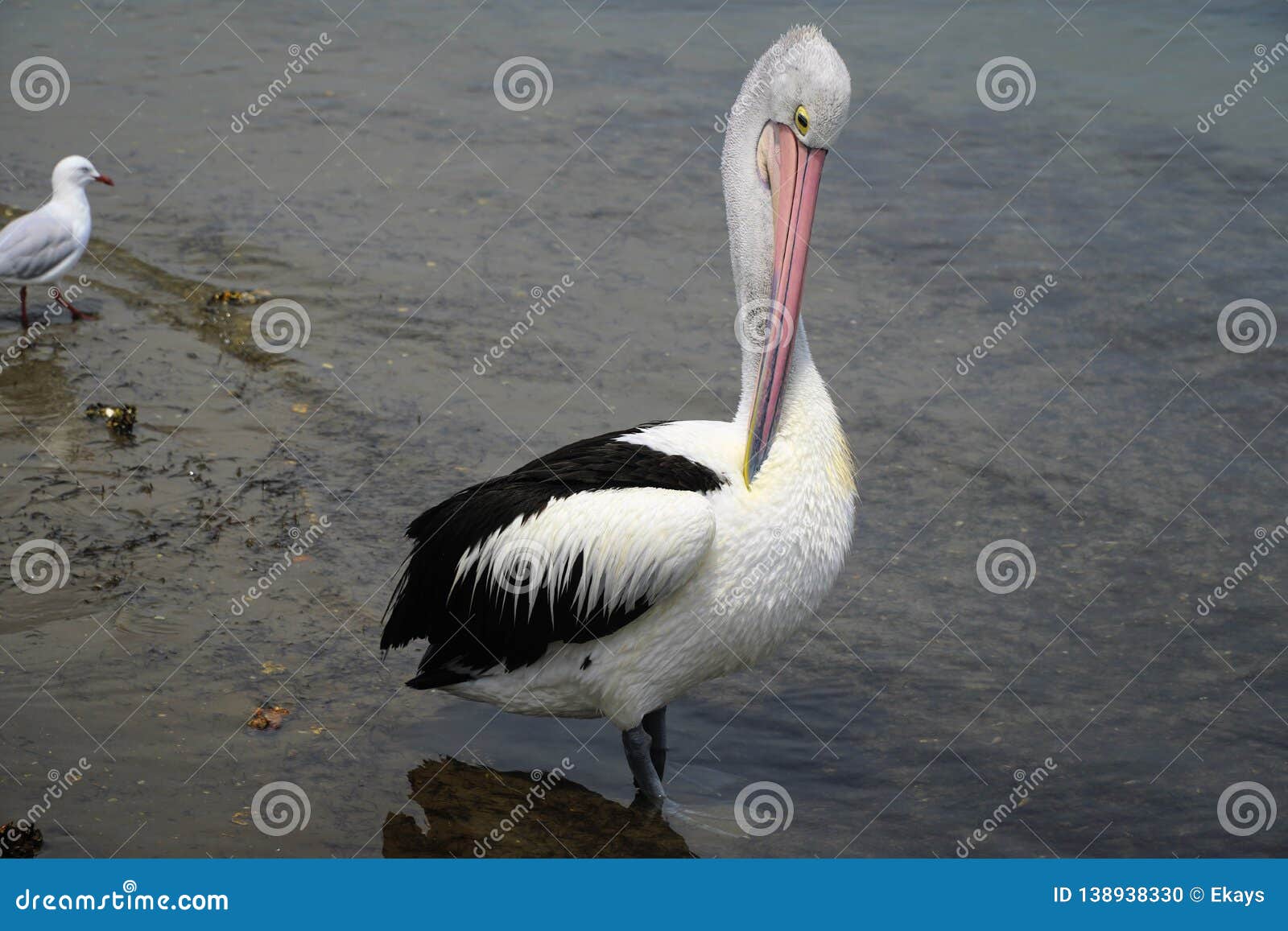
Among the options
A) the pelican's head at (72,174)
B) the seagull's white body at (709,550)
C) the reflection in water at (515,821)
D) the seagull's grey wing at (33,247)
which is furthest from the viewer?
the pelican's head at (72,174)

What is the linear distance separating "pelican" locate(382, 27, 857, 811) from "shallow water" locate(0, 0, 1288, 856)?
1.93 ft

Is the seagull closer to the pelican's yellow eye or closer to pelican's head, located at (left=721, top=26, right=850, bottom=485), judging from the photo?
pelican's head, located at (left=721, top=26, right=850, bottom=485)

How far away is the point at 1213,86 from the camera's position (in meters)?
12.8

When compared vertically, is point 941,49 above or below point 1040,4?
below

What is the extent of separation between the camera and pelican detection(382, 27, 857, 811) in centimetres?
489

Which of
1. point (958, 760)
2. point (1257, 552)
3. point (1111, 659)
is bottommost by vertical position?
point (958, 760)

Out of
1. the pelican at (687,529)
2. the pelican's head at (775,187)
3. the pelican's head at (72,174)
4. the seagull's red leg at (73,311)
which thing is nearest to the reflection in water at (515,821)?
the pelican at (687,529)

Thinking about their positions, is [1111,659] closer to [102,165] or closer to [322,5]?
[102,165]

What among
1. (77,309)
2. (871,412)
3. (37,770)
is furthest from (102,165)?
(37,770)

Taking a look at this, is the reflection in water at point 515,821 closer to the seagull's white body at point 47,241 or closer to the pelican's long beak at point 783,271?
the pelican's long beak at point 783,271

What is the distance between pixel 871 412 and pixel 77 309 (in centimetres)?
478

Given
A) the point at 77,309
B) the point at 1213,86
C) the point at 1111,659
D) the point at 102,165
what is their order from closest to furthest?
the point at 1111,659, the point at 77,309, the point at 102,165, the point at 1213,86

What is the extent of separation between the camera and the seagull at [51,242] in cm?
843

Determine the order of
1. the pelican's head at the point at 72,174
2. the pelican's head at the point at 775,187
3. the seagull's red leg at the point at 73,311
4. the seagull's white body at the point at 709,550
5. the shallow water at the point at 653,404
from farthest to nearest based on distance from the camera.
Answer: the pelican's head at the point at 72,174 → the seagull's red leg at the point at 73,311 → the shallow water at the point at 653,404 → the pelican's head at the point at 775,187 → the seagull's white body at the point at 709,550
